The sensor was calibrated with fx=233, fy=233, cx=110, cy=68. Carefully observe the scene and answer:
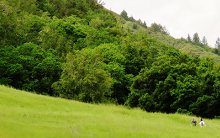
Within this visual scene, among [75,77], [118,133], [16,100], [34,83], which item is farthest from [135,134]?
[34,83]

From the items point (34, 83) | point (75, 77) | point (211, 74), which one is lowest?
point (34, 83)

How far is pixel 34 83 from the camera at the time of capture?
49.6m

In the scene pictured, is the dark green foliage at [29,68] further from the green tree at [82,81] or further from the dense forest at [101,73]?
the green tree at [82,81]

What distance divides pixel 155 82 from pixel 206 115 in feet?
39.2

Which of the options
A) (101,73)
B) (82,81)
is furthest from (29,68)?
(101,73)

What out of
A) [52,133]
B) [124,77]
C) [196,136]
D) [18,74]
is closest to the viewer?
[52,133]

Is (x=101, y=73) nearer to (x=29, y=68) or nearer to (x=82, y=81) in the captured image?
(x=82, y=81)

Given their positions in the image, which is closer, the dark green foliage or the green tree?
the green tree

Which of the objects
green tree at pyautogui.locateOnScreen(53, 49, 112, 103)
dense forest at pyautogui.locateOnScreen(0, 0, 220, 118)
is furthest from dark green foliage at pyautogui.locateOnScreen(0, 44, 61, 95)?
green tree at pyautogui.locateOnScreen(53, 49, 112, 103)

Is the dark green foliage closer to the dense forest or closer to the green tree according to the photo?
the dense forest

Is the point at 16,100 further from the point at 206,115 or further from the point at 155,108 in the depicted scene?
the point at 206,115

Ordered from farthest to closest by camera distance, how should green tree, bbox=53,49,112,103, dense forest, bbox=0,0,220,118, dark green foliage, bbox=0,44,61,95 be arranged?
dark green foliage, bbox=0,44,61,95 < dense forest, bbox=0,0,220,118 < green tree, bbox=53,49,112,103

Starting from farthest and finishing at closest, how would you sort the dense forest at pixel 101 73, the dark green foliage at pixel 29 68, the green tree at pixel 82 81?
1. the dark green foliage at pixel 29 68
2. the dense forest at pixel 101 73
3. the green tree at pixel 82 81

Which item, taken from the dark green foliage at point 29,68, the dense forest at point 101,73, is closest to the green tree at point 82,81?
the dense forest at point 101,73
